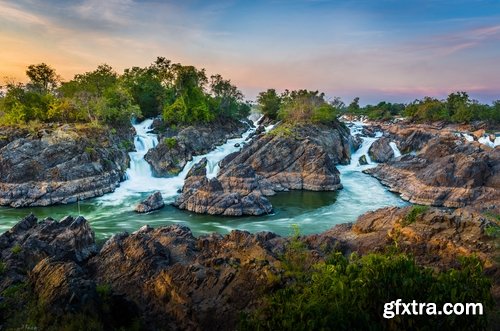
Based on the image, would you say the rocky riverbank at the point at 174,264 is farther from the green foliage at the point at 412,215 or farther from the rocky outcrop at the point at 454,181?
the rocky outcrop at the point at 454,181

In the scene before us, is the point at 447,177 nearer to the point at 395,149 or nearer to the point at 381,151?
the point at 381,151

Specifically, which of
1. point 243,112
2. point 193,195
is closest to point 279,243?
point 193,195

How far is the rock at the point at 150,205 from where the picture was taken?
3388 centimetres

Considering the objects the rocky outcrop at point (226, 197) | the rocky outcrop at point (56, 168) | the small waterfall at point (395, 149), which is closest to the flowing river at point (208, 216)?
the rocky outcrop at point (226, 197)

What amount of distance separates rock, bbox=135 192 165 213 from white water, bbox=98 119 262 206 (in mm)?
3052

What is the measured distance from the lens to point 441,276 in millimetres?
7590

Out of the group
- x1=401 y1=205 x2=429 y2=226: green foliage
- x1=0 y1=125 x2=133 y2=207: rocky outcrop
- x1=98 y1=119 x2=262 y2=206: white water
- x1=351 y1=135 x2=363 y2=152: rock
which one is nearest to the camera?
x1=401 y1=205 x2=429 y2=226: green foliage

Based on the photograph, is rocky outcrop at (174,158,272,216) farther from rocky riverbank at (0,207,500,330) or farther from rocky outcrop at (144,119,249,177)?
rocky riverbank at (0,207,500,330)

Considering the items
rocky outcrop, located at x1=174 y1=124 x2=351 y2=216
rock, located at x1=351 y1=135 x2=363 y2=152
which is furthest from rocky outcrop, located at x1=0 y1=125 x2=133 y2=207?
rock, located at x1=351 y1=135 x2=363 y2=152

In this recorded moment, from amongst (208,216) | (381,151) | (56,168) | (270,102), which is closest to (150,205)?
(208,216)

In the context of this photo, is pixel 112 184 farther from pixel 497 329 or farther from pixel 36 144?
pixel 497 329

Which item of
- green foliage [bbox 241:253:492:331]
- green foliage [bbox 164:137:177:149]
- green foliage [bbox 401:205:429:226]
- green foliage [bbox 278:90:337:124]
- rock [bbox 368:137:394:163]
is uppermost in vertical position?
green foliage [bbox 278:90:337:124]

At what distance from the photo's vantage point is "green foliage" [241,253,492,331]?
668cm

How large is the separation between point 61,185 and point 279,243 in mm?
29082
